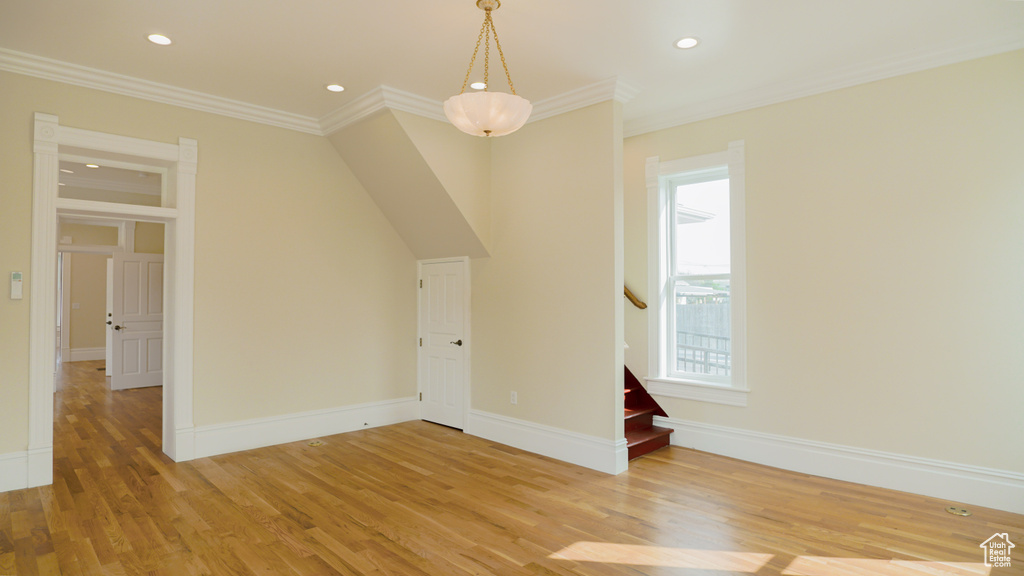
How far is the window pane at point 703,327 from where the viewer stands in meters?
5.03

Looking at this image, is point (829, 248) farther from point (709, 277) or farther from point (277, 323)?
point (277, 323)

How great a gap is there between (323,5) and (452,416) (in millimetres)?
4088

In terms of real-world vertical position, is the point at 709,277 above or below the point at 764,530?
above

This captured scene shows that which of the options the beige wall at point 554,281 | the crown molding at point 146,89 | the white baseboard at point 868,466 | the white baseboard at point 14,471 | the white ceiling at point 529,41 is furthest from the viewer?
the beige wall at point 554,281

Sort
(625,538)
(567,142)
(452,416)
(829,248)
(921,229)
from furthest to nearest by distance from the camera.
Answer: (452,416)
(567,142)
(829,248)
(921,229)
(625,538)

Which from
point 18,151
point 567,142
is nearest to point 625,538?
point 567,142

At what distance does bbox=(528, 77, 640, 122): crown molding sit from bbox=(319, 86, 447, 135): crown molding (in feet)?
3.17

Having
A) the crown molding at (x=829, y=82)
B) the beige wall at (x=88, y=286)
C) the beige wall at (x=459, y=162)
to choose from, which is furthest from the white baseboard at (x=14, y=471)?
the beige wall at (x=88, y=286)

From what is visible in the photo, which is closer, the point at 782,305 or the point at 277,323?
the point at 782,305

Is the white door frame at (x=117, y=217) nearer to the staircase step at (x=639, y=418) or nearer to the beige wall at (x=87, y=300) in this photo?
the staircase step at (x=639, y=418)

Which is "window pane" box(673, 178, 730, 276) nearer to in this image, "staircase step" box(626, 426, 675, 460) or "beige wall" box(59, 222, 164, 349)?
"staircase step" box(626, 426, 675, 460)

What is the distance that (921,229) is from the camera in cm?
396

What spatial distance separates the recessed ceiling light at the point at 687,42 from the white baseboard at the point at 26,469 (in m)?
5.46

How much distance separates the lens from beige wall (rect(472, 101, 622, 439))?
4.60m
